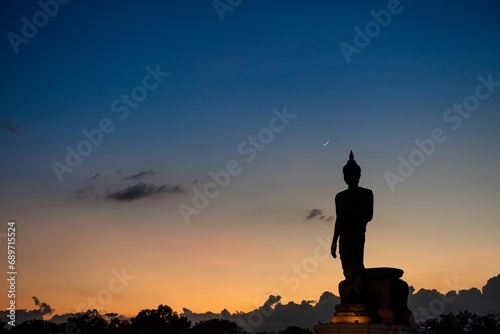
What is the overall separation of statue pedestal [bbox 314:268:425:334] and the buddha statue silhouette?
64 cm

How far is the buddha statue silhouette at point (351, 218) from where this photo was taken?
778 inches

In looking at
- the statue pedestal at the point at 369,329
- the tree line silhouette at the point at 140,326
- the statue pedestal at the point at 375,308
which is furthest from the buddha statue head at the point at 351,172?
the tree line silhouette at the point at 140,326

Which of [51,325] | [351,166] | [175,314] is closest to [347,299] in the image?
[351,166]

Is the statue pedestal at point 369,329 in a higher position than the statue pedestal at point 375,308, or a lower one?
lower

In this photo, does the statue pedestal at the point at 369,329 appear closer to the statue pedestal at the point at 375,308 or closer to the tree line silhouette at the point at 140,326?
the statue pedestal at the point at 375,308

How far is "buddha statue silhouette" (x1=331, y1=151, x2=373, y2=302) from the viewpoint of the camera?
1977cm

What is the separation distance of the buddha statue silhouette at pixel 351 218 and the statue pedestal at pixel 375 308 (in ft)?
2.09

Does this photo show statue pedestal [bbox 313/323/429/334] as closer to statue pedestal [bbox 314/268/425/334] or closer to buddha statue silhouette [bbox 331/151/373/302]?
statue pedestal [bbox 314/268/425/334]

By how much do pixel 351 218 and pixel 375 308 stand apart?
2892 millimetres

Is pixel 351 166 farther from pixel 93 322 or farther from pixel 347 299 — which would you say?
pixel 93 322

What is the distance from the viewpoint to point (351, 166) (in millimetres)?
20188

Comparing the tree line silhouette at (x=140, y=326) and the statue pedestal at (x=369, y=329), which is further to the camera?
the tree line silhouette at (x=140, y=326)

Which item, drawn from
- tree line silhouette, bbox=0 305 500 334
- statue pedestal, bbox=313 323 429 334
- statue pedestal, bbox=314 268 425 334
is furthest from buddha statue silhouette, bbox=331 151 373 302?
tree line silhouette, bbox=0 305 500 334

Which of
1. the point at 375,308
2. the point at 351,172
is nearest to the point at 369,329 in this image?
the point at 375,308
